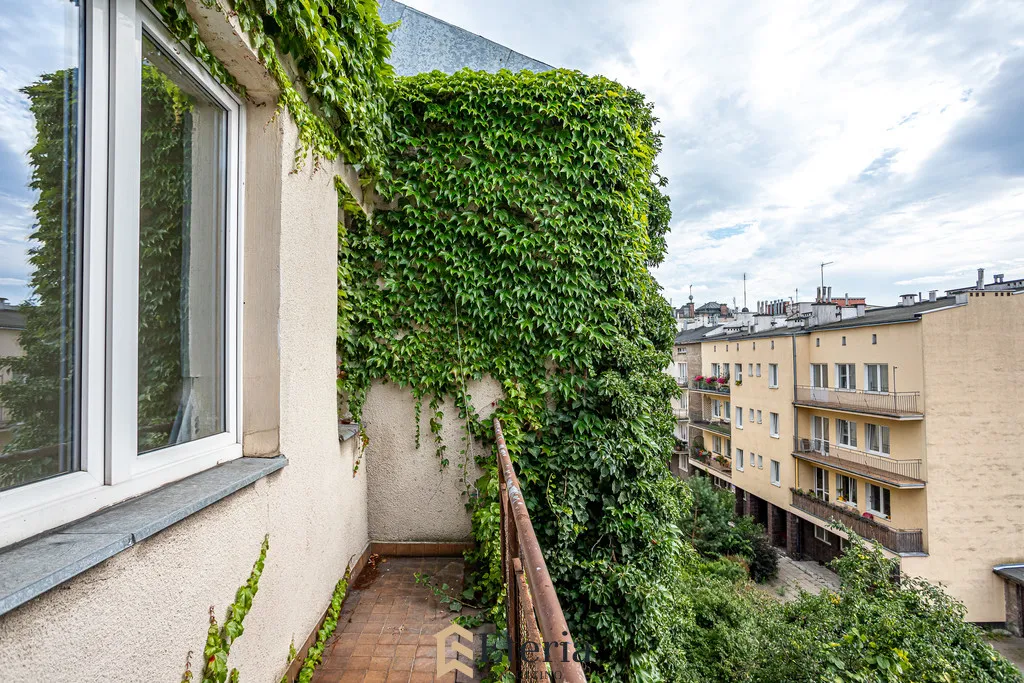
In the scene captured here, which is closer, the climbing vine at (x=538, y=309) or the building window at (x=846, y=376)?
the climbing vine at (x=538, y=309)

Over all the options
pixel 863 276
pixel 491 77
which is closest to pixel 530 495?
pixel 491 77

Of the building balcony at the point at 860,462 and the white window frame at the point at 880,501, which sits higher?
the building balcony at the point at 860,462

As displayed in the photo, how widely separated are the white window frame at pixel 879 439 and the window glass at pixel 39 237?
21.2m

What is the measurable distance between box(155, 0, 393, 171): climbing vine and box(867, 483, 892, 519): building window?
20.6 meters

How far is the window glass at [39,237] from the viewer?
1111mm

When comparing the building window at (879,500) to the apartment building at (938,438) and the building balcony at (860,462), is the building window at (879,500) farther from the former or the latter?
the building balcony at (860,462)

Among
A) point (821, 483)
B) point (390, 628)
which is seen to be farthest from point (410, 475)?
point (821, 483)

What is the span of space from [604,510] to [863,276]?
3478 cm

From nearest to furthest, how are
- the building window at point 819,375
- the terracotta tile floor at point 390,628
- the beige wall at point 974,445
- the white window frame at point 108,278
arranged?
the white window frame at point 108,278, the terracotta tile floor at point 390,628, the beige wall at point 974,445, the building window at point 819,375

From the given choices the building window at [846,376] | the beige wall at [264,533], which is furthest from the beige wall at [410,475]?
the building window at [846,376]

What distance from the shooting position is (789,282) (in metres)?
35.3

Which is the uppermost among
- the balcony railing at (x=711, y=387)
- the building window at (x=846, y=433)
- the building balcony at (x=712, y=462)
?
the balcony railing at (x=711, y=387)

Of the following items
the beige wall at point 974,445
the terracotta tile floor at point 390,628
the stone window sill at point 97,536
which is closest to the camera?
the stone window sill at point 97,536

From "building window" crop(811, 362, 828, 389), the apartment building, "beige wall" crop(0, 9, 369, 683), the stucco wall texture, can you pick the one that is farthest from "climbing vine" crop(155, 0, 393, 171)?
"building window" crop(811, 362, 828, 389)
